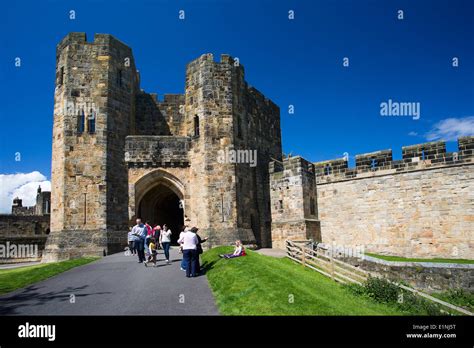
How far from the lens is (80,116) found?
18.8m

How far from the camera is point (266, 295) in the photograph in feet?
26.9

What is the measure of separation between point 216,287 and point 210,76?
13.6m

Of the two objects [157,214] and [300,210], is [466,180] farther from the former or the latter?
[157,214]

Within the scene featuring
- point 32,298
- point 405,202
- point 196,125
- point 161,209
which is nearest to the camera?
point 32,298

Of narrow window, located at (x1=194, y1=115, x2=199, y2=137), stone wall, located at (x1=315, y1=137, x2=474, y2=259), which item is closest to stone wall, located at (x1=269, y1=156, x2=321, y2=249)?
stone wall, located at (x1=315, y1=137, x2=474, y2=259)

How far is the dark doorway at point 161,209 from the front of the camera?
21.6 m

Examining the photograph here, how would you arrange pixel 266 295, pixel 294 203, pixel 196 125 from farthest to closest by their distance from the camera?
pixel 294 203 < pixel 196 125 < pixel 266 295

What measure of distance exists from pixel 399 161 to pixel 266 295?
13605mm

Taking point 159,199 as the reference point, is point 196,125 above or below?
above

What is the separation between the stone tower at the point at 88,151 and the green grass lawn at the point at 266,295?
772 cm

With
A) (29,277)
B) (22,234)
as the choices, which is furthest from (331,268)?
(22,234)

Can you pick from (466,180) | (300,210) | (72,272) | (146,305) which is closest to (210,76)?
(300,210)

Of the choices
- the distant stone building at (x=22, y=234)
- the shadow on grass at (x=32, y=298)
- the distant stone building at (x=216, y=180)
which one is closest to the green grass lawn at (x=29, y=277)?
the shadow on grass at (x=32, y=298)

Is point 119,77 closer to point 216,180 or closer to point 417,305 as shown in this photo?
point 216,180
